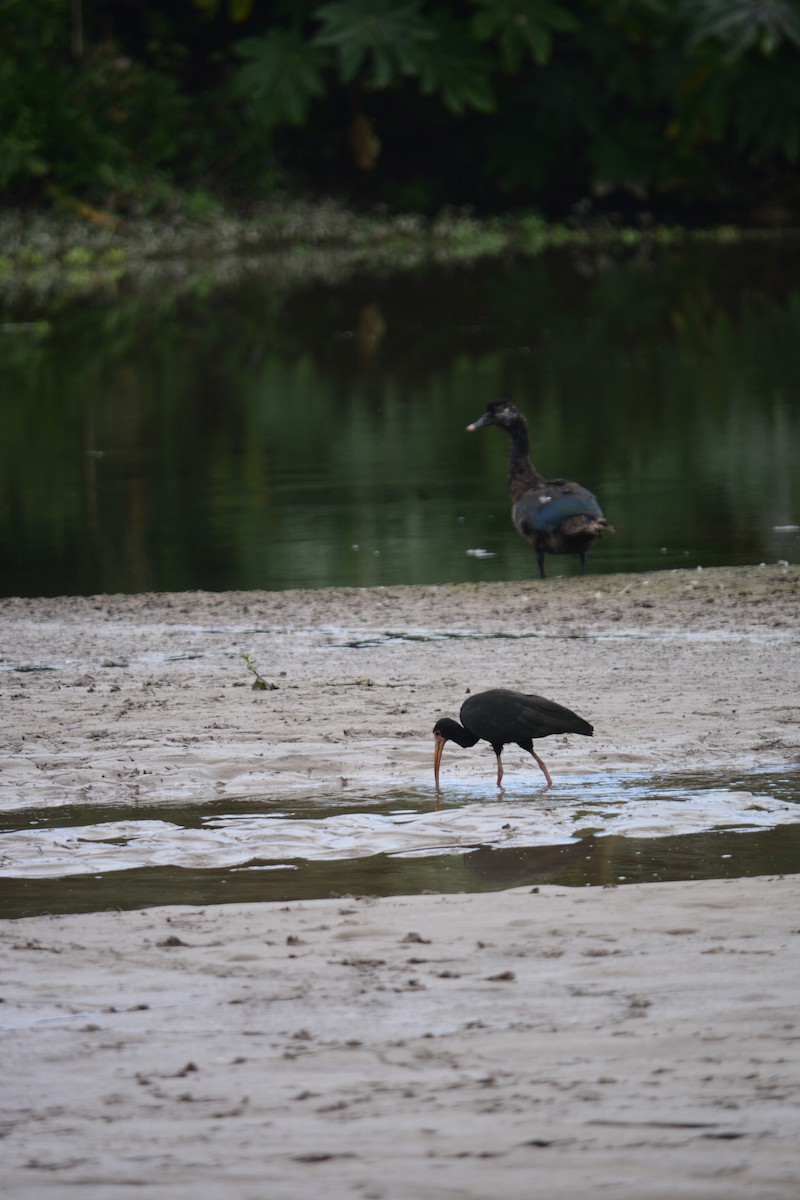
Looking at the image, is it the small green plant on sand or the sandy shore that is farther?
the small green plant on sand

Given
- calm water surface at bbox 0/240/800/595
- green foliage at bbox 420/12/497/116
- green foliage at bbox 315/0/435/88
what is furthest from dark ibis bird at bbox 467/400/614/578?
green foliage at bbox 420/12/497/116

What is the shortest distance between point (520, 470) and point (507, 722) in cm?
499

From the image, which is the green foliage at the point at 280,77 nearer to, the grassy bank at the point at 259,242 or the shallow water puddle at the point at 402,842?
the grassy bank at the point at 259,242

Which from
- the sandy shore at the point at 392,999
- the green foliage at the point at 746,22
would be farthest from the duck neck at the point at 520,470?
the green foliage at the point at 746,22

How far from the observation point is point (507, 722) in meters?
6.27

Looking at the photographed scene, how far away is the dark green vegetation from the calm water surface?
6.41 metres

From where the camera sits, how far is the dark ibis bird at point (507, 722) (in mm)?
6270

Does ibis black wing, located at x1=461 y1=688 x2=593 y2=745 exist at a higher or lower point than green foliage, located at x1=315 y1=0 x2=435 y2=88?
lower

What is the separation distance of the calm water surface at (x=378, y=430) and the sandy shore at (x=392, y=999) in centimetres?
380

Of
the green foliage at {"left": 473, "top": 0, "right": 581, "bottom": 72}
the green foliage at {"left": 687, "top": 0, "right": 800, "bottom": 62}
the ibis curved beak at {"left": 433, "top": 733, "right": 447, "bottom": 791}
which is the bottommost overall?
the ibis curved beak at {"left": 433, "top": 733, "right": 447, "bottom": 791}

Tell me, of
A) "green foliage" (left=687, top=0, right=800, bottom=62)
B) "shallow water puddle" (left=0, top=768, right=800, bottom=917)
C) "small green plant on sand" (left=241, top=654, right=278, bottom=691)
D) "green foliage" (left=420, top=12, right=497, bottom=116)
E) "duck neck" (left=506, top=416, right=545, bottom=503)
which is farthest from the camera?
"green foliage" (left=420, top=12, right=497, bottom=116)

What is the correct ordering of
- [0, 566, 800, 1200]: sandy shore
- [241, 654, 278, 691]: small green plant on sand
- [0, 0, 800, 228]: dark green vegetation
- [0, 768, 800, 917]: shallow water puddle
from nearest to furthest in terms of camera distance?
[0, 566, 800, 1200]: sandy shore < [0, 768, 800, 917]: shallow water puddle < [241, 654, 278, 691]: small green plant on sand < [0, 0, 800, 228]: dark green vegetation

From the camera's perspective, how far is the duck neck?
10922mm

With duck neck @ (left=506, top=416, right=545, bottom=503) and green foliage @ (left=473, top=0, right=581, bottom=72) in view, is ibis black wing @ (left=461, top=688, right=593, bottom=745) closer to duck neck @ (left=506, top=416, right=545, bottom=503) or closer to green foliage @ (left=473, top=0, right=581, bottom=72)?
duck neck @ (left=506, top=416, right=545, bottom=503)
